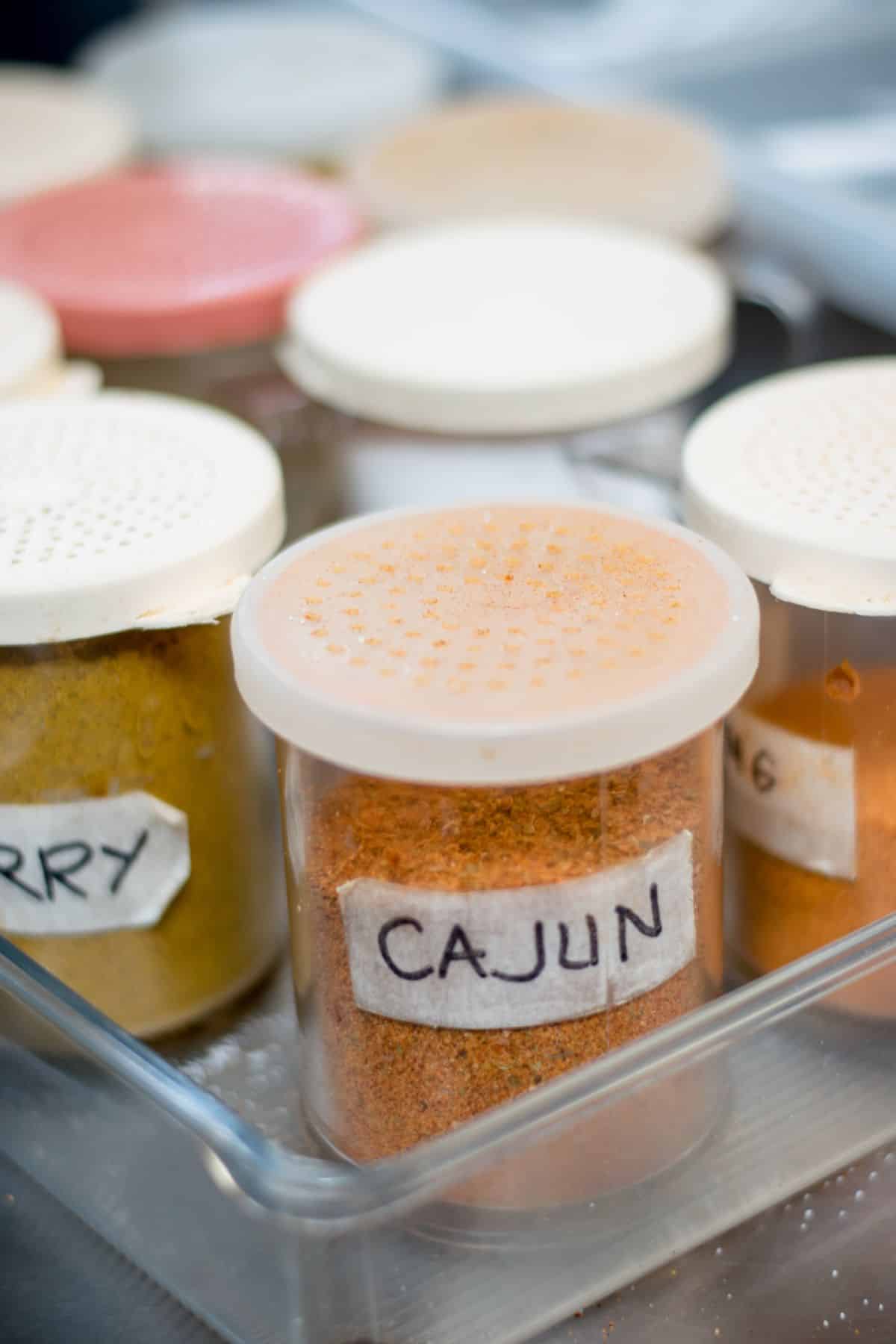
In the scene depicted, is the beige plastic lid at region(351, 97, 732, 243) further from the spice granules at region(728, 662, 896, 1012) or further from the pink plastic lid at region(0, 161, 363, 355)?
Answer: the spice granules at region(728, 662, 896, 1012)

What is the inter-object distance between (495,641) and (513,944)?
3.7 inches

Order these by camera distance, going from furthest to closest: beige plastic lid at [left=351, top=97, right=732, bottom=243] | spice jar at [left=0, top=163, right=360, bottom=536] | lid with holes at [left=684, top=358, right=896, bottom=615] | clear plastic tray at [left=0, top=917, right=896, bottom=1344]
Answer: beige plastic lid at [left=351, top=97, right=732, bottom=243], spice jar at [left=0, top=163, right=360, bottom=536], lid with holes at [left=684, top=358, right=896, bottom=615], clear plastic tray at [left=0, top=917, right=896, bottom=1344]

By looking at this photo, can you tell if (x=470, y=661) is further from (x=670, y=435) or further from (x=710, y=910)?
(x=670, y=435)

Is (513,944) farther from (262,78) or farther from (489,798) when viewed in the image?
(262,78)

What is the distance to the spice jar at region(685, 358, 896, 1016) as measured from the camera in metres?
0.56

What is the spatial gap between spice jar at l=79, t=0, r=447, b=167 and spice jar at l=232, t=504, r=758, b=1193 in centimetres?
70

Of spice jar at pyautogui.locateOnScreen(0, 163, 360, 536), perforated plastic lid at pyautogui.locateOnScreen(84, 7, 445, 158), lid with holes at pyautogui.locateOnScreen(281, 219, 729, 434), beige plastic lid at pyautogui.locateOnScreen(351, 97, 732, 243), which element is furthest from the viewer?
perforated plastic lid at pyautogui.locateOnScreen(84, 7, 445, 158)

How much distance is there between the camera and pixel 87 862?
0.59 m

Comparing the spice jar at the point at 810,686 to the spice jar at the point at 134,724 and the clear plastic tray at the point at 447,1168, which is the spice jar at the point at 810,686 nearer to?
the clear plastic tray at the point at 447,1168

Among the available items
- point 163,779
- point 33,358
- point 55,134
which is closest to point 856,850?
point 163,779

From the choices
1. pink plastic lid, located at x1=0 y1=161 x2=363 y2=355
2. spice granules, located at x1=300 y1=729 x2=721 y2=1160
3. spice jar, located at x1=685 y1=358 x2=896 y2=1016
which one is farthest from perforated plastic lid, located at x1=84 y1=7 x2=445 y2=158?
spice granules, located at x1=300 y1=729 x2=721 y2=1160

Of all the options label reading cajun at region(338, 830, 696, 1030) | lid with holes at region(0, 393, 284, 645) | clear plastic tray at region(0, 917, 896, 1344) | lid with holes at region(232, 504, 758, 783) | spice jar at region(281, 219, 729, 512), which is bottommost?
clear plastic tray at region(0, 917, 896, 1344)

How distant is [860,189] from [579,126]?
0.20 m

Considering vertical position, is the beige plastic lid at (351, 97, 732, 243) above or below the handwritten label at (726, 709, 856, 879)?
above
